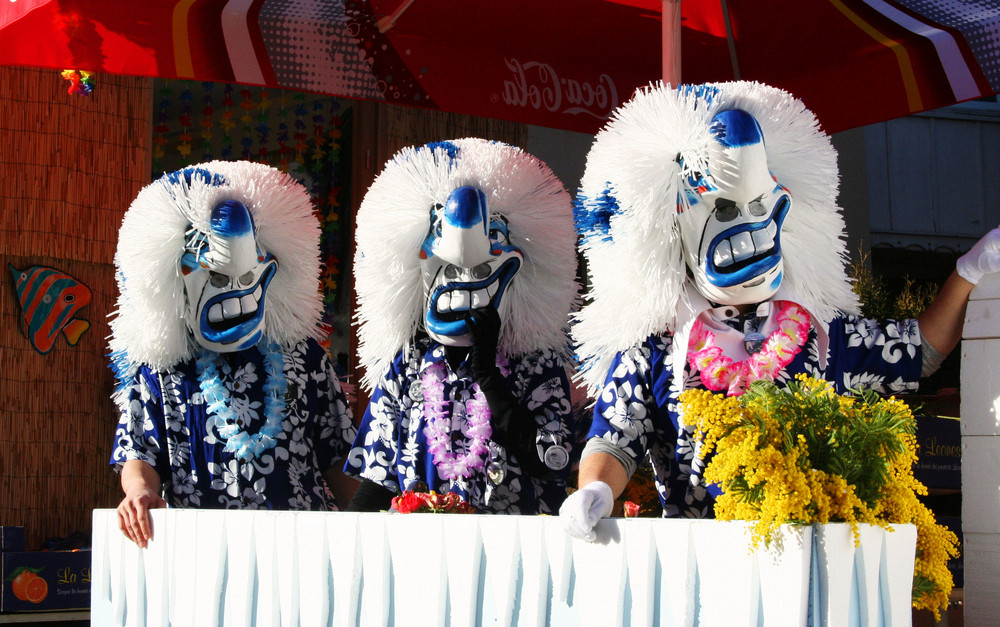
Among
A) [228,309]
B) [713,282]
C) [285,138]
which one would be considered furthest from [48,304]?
[713,282]

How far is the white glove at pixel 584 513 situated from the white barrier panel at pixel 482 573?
0.03 meters

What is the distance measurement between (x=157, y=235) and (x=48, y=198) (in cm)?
145

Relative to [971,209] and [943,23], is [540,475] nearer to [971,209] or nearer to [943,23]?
[943,23]

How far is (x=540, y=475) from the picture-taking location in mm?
2826

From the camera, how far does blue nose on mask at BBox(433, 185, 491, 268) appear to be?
2.87 m

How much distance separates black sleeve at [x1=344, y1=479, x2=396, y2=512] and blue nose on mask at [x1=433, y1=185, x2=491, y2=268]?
0.64 meters

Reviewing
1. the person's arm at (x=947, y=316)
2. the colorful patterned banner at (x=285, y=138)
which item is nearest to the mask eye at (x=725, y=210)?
the person's arm at (x=947, y=316)

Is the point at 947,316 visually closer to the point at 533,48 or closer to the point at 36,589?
the point at 533,48

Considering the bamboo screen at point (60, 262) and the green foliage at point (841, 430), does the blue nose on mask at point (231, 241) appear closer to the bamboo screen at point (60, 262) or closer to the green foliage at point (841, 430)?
the bamboo screen at point (60, 262)

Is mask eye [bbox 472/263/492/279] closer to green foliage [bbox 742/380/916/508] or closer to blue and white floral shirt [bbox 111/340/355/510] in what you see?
blue and white floral shirt [bbox 111/340/355/510]

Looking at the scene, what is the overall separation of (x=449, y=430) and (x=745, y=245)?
995 millimetres

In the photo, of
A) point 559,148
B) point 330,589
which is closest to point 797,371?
point 330,589

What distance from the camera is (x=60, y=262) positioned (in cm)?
438

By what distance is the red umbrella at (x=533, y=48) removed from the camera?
11.2 feet
